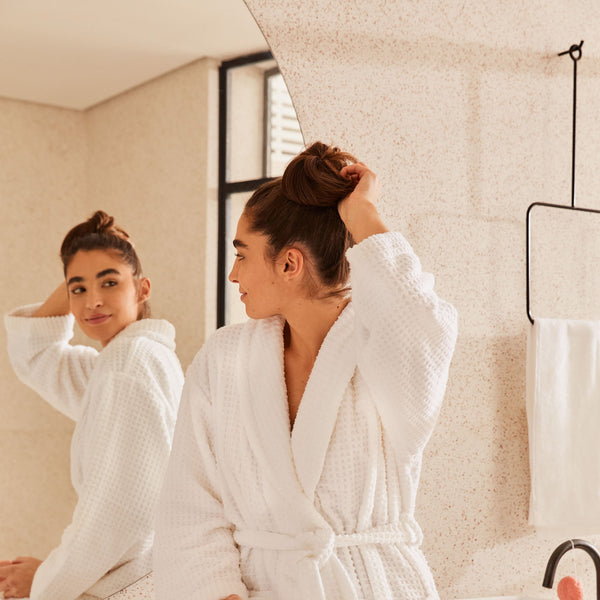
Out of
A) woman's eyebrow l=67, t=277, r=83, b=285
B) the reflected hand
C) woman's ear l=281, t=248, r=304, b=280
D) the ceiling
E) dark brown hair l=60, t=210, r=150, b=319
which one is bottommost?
the reflected hand

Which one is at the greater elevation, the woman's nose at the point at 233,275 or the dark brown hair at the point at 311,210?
the dark brown hair at the point at 311,210

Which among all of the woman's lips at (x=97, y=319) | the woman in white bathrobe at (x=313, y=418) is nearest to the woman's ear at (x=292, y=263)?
the woman in white bathrobe at (x=313, y=418)

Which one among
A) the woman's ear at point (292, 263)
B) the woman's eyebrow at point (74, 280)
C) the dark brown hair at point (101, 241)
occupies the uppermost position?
the dark brown hair at point (101, 241)

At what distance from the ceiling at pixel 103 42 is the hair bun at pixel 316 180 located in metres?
0.23

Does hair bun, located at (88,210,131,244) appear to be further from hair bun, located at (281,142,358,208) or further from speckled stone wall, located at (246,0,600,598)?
speckled stone wall, located at (246,0,600,598)

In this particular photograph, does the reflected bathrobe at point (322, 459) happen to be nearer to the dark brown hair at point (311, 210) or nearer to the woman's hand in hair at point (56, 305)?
the dark brown hair at point (311, 210)

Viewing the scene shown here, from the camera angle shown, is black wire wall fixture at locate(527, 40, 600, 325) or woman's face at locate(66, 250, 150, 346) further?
black wire wall fixture at locate(527, 40, 600, 325)

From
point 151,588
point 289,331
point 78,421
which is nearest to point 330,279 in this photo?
point 289,331

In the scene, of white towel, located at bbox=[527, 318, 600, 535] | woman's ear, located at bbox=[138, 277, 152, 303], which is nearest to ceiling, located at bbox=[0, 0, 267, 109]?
woman's ear, located at bbox=[138, 277, 152, 303]

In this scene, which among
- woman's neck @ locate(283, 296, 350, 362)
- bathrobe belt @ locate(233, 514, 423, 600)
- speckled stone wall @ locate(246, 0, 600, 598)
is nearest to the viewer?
bathrobe belt @ locate(233, 514, 423, 600)

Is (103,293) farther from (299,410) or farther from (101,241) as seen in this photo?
(299,410)

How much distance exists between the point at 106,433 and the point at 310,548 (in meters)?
0.32

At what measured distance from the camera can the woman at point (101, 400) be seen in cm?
101

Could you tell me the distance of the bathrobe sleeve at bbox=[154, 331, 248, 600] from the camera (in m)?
0.97
